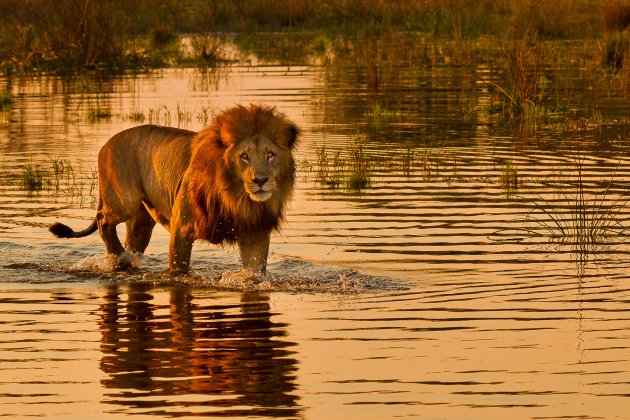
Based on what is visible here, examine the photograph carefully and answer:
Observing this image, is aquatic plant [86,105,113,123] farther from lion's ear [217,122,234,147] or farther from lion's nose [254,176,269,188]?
lion's nose [254,176,269,188]

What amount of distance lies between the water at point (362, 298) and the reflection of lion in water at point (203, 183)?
0.30m

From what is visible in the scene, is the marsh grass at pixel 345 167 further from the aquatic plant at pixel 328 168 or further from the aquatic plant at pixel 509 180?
the aquatic plant at pixel 509 180

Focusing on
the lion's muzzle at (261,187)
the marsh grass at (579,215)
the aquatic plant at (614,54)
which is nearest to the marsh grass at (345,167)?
the marsh grass at (579,215)


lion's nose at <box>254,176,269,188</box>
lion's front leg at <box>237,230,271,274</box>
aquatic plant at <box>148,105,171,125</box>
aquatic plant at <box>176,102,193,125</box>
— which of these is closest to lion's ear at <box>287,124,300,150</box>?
lion's nose at <box>254,176,269,188</box>

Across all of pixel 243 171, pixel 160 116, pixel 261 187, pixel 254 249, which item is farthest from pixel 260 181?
pixel 160 116

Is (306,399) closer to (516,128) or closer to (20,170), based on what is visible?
(20,170)

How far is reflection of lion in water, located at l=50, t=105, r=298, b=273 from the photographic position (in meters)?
Result: 9.37

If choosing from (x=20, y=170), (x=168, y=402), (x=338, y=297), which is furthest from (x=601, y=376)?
(x=20, y=170)

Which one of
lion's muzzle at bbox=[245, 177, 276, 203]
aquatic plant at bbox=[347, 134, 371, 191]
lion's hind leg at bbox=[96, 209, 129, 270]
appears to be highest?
lion's muzzle at bbox=[245, 177, 276, 203]

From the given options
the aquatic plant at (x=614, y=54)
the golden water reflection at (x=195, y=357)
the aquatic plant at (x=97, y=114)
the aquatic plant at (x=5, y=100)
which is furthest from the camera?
the aquatic plant at (x=614, y=54)

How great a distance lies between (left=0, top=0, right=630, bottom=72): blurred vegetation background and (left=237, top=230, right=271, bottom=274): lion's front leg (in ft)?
55.8

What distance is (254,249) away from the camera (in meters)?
9.93

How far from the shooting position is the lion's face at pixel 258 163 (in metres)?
9.32

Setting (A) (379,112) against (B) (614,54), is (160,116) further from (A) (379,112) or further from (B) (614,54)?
(B) (614,54)
